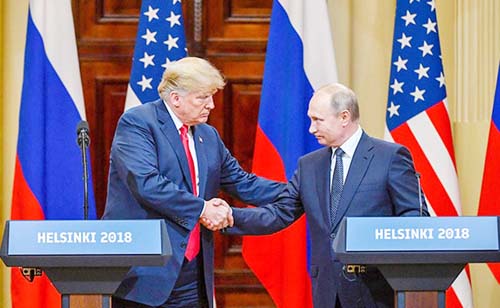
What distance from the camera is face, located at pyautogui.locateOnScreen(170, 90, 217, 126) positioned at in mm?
3863

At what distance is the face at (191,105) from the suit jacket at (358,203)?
51 centimetres

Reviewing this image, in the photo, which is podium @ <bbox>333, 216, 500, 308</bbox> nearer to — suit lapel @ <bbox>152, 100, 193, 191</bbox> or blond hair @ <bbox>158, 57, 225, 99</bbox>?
suit lapel @ <bbox>152, 100, 193, 191</bbox>

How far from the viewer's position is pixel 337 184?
3.81 meters

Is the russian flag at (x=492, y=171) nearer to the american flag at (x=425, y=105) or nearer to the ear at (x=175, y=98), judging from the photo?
the american flag at (x=425, y=105)

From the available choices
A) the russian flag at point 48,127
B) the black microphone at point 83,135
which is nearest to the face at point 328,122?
the black microphone at point 83,135

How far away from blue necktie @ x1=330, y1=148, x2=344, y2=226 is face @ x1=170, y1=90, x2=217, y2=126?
0.58 meters

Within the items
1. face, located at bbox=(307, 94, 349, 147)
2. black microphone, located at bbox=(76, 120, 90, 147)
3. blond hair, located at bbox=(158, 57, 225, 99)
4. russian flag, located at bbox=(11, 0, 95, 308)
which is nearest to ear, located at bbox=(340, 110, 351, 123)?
face, located at bbox=(307, 94, 349, 147)

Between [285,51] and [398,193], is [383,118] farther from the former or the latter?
[398,193]

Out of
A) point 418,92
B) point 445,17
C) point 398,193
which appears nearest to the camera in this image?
point 398,193

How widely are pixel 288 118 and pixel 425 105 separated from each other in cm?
76

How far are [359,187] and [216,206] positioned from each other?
1.95 feet

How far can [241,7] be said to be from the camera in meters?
5.86

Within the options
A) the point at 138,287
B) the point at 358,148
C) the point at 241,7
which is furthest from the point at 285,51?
the point at 138,287

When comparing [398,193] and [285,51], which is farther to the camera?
[285,51]
